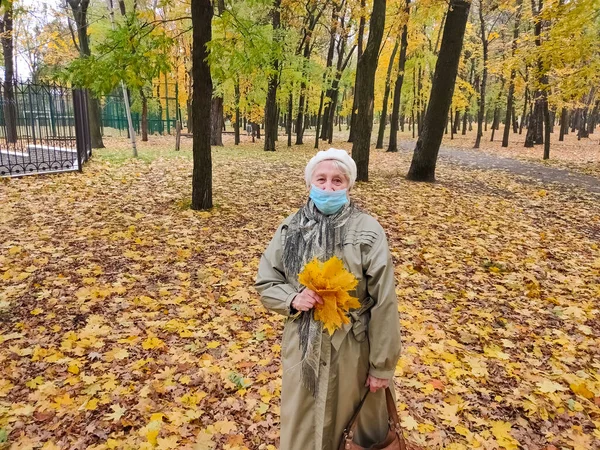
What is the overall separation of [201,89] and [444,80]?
664 centimetres

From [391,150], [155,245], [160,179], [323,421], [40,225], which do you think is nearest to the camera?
[323,421]


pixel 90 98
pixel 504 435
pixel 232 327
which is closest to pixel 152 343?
pixel 232 327

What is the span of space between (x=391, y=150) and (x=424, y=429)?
19.5 metres

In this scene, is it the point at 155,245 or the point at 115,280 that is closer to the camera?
the point at 115,280

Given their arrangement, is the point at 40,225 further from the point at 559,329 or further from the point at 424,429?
the point at 559,329

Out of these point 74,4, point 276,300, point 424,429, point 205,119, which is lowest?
point 424,429

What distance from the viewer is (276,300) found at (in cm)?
197

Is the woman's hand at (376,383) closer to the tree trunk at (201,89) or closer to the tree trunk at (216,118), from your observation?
the tree trunk at (201,89)

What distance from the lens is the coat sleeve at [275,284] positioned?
6.43 feet

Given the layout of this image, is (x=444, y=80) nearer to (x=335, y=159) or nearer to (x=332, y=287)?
(x=335, y=159)

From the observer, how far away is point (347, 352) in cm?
193

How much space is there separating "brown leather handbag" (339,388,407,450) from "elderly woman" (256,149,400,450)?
0.05 m

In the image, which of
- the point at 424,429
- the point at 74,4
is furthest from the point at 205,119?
the point at 74,4

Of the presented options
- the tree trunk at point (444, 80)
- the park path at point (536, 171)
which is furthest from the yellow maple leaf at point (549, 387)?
the park path at point (536, 171)
